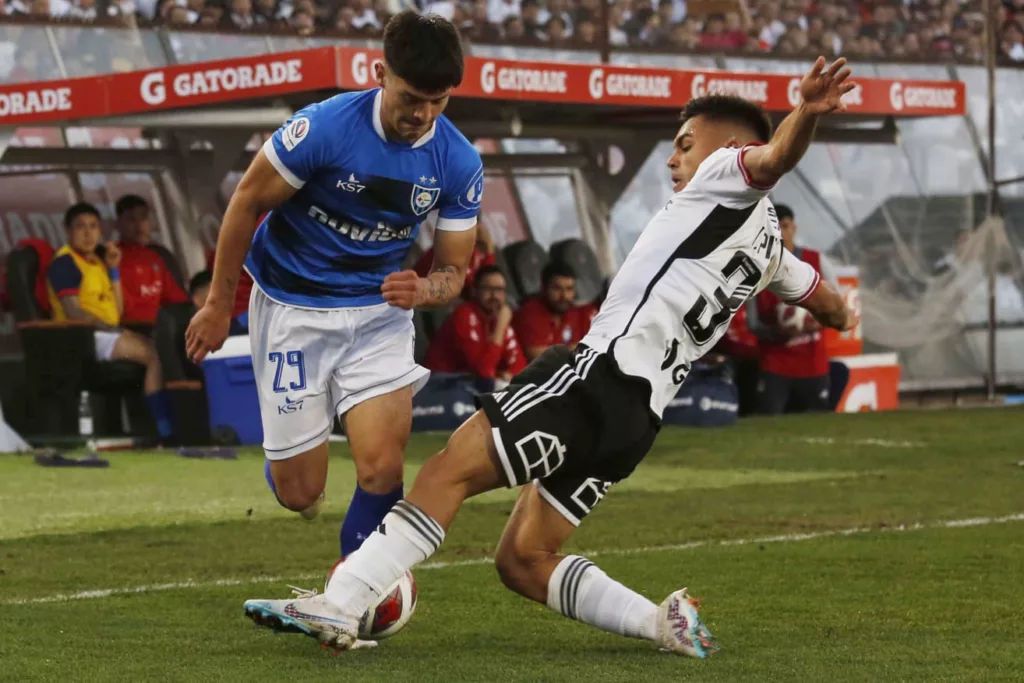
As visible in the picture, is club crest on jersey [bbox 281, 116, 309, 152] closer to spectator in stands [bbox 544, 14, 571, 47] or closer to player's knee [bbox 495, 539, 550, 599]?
player's knee [bbox 495, 539, 550, 599]

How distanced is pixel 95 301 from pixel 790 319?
594 centimetres

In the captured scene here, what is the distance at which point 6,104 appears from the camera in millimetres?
13664

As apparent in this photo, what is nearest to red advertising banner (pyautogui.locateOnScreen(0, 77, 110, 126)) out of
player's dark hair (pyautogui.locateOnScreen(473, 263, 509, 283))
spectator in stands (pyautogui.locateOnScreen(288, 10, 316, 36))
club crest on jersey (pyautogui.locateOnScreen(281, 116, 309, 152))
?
player's dark hair (pyautogui.locateOnScreen(473, 263, 509, 283))

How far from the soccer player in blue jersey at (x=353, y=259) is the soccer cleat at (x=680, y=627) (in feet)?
3.46

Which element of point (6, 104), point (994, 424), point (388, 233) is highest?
point (6, 104)

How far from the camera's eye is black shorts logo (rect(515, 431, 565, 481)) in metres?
4.92

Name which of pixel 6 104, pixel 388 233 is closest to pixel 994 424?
pixel 6 104

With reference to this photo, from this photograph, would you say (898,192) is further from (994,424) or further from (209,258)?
(209,258)

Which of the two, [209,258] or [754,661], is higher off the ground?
[209,258]

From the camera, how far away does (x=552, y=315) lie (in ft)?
50.8

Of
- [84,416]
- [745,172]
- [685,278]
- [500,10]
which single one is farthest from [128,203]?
[745,172]

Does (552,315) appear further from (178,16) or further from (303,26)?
(178,16)

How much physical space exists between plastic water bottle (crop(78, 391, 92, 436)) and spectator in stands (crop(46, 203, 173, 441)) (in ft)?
1.73

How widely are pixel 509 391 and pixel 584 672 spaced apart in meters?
0.79
